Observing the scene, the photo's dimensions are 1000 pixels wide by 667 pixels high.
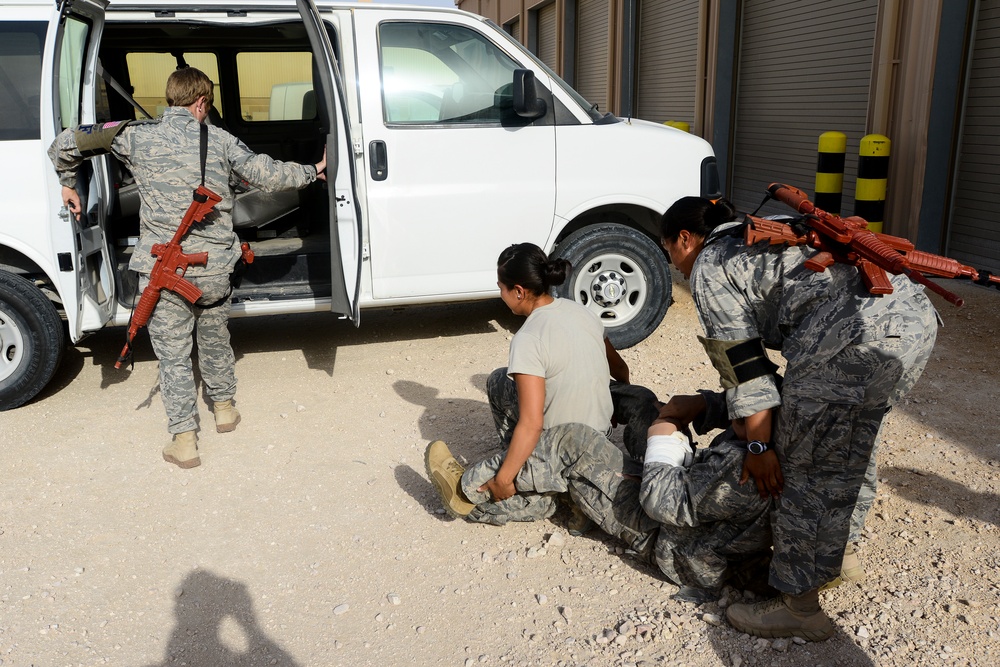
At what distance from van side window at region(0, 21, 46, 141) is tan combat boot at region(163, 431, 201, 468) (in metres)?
1.89

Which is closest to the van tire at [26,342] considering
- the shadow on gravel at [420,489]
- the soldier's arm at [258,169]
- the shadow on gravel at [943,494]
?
the soldier's arm at [258,169]

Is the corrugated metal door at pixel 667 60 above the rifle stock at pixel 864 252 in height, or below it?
above

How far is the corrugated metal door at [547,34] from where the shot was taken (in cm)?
1939

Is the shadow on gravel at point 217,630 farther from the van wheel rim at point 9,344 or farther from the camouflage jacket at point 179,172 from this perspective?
the van wheel rim at point 9,344

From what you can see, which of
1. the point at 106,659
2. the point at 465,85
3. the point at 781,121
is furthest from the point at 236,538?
the point at 781,121

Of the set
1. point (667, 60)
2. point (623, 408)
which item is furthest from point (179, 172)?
point (667, 60)

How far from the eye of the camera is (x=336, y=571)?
3305 mm

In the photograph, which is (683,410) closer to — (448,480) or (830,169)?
(448,480)

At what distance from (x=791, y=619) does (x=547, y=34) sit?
18.8 meters

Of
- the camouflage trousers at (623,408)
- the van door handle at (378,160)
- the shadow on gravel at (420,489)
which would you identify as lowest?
the shadow on gravel at (420,489)

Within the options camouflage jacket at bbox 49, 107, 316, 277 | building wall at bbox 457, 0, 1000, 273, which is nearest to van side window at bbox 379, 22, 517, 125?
camouflage jacket at bbox 49, 107, 316, 277

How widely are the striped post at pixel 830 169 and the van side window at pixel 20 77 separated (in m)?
6.43

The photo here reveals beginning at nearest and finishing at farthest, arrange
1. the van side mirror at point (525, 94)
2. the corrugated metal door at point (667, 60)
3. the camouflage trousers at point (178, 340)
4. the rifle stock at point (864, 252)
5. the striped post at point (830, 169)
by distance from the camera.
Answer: the rifle stock at point (864, 252), the camouflage trousers at point (178, 340), the van side mirror at point (525, 94), the striped post at point (830, 169), the corrugated metal door at point (667, 60)

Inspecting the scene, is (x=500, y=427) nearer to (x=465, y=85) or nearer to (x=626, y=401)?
(x=626, y=401)
